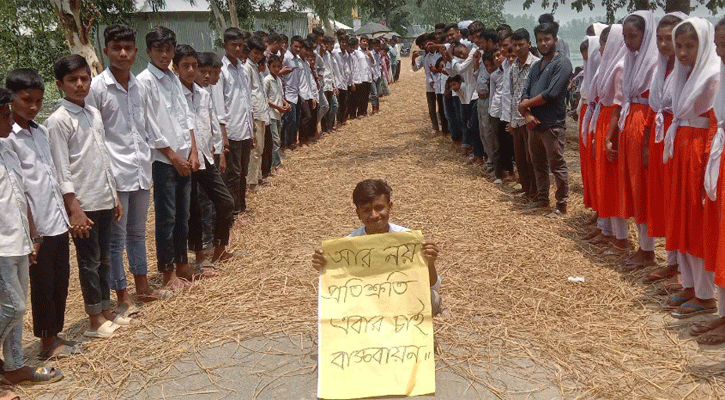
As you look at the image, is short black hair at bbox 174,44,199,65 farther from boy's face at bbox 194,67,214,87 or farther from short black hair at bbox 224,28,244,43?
short black hair at bbox 224,28,244,43

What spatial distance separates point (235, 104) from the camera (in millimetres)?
7590

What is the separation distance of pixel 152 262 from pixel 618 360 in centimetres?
427

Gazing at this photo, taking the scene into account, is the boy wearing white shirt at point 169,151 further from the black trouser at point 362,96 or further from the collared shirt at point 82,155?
the black trouser at point 362,96

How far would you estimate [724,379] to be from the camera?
3.71 metres

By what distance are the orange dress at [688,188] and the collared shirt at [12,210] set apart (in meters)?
4.02

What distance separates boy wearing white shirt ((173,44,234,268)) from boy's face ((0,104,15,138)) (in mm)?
1912

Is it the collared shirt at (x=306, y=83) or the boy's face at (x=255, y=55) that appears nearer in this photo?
the boy's face at (x=255, y=55)

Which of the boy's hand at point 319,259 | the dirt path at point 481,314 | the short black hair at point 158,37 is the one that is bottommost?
the dirt path at point 481,314

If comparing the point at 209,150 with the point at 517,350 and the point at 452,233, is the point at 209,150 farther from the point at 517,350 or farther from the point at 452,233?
the point at 517,350

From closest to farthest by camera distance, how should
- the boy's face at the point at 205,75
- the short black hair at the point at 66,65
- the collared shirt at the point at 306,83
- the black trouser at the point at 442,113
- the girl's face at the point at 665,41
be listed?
the short black hair at the point at 66,65 → the girl's face at the point at 665,41 → the boy's face at the point at 205,75 → the collared shirt at the point at 306,83 → the black trouser at the point at 442,113

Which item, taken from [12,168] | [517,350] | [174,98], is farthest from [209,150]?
[517,350]

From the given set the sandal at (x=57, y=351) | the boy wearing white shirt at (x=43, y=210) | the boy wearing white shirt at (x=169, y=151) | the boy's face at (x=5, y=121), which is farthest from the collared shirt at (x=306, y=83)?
the boy's face at (x=5, y=121)

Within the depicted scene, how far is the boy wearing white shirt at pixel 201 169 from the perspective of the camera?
577 centimetres

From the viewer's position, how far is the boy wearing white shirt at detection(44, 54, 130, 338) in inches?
169
